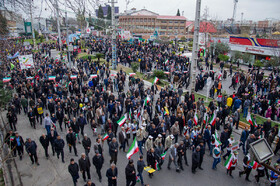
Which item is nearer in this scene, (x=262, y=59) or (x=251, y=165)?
(x=251, y=165)

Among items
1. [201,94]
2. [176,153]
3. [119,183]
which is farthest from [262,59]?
[119,183]

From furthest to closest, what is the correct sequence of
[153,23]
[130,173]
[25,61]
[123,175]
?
[153,23] → [25,61] → [123,175] → [130,173]

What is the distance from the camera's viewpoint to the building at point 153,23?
78.0 metres

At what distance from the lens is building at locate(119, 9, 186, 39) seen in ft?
256

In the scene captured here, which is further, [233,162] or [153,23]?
[153,23]

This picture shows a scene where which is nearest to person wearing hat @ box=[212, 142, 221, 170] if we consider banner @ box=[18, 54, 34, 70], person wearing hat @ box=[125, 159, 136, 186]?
person wearing hat @ box=[125, 159, 136, 186]

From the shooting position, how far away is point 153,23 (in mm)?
79562

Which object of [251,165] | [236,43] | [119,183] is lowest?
[119,183]

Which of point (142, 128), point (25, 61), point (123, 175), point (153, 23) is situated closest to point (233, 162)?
point (142, 128)

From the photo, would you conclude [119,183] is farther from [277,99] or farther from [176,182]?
[277,99]

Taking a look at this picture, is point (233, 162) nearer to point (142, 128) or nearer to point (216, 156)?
point (216, 156)

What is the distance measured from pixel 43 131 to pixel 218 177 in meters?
9.75

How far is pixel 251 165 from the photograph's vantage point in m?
8.05

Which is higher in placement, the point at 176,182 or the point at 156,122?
the point at 156,122
